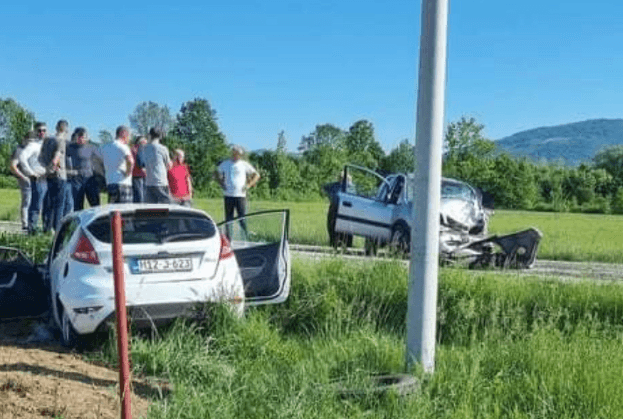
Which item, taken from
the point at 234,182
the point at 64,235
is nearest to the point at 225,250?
the point at 64,235

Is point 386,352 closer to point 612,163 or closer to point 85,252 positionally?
point 85,252

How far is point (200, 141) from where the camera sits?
3565 inches

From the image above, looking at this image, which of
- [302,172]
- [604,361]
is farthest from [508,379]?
[302,172]

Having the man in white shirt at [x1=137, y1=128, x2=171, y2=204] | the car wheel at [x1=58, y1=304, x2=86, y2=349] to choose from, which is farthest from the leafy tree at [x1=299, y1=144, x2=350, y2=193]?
the car wheel at [x1=58, y1=304, x2=86, y2=349]

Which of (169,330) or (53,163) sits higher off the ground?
(53,163)

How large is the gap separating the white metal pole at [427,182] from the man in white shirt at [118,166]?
779cm

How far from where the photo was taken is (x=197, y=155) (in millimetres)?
74125

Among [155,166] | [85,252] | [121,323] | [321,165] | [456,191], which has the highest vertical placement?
[321,165]

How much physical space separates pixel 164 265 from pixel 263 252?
147cm

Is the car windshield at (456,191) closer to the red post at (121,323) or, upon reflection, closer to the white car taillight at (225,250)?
the white car taillight at (225,250)

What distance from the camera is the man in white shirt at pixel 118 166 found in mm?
12944

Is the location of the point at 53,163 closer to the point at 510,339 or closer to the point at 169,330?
the point at 169,330

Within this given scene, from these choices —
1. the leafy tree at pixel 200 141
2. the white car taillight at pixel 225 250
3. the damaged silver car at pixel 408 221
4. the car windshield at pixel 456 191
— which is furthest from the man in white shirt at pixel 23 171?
the leafy tree at pixel 200 141

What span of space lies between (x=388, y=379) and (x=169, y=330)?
250cm
